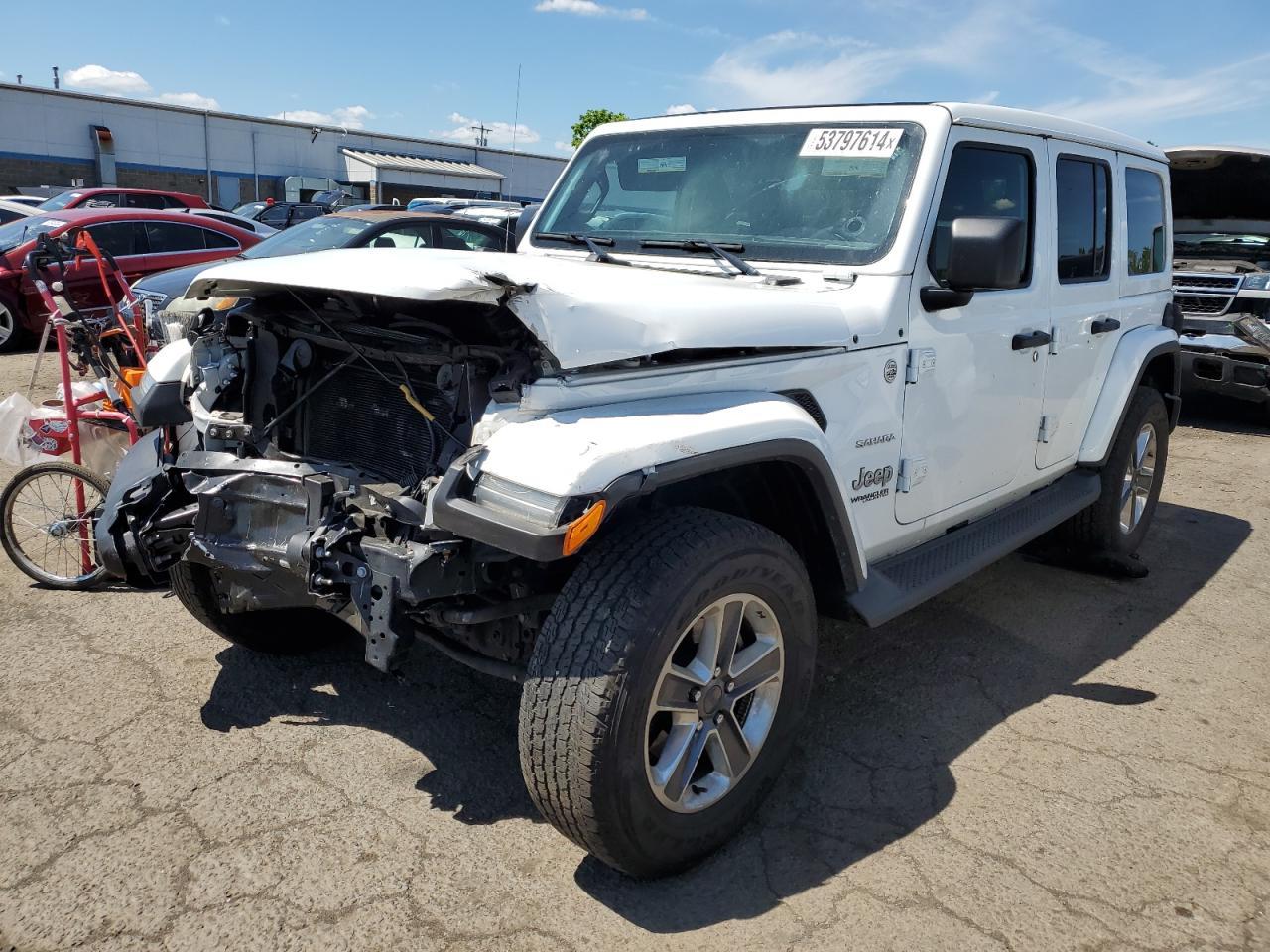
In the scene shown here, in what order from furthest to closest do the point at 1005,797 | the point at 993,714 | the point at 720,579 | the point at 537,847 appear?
the point at 993,714, the point at 1005,797, the point at 537,847, the point at 720,579

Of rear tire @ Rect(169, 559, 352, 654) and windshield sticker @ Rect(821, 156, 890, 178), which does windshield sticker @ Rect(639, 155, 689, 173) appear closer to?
windshield sticker @ Rect(821, 156, 890, 178)

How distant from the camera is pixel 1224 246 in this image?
9578 millimetres

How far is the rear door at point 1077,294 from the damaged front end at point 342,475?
262cm

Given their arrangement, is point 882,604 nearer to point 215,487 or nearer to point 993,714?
point 993,714

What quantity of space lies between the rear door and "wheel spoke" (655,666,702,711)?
2.41 meters

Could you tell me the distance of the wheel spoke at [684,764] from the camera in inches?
98.3

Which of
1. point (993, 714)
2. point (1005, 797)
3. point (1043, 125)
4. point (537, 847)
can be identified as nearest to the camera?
point (537, 847)

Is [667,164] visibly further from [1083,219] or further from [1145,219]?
[1145,219]

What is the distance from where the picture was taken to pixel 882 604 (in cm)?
309

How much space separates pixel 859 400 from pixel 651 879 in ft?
5.11

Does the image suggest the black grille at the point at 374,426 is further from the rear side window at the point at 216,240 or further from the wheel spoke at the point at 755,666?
the rear side window at the point at 216,240

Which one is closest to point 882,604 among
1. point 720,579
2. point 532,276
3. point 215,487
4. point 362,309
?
point 720,579

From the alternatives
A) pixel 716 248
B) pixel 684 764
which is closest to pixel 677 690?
pixel 684 764

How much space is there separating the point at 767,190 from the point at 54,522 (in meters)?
3.63
